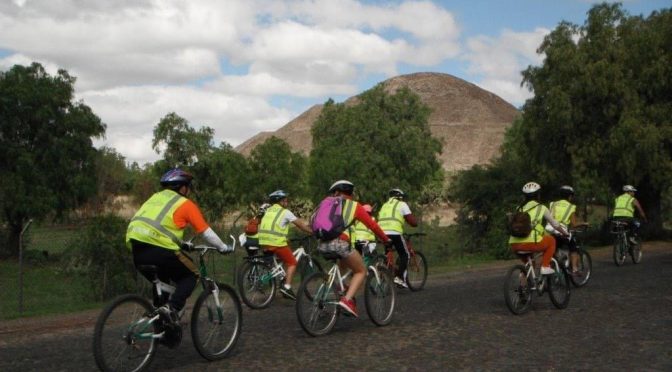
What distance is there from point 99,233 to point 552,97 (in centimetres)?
1910

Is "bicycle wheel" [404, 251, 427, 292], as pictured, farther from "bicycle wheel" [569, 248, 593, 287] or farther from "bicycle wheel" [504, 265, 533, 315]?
"bicycle wheel" [504, 265, 533, 315]

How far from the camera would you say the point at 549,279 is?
1123 cm

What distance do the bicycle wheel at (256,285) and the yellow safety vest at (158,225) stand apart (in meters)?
5.16

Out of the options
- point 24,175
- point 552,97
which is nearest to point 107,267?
point 552,97

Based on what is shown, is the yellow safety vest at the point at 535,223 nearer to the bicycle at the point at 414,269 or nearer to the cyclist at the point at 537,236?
the cyclist at the point at 537,236

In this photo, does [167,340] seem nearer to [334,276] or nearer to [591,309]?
[334,276]

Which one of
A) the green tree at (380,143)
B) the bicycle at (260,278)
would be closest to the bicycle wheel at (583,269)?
the bicycle at (260,278)

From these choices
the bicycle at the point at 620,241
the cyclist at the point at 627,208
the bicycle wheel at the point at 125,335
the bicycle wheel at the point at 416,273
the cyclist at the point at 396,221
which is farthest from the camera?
the bicycle at the point at 620,241

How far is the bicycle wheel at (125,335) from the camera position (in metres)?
6.58

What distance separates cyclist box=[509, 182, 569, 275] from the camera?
10891mm

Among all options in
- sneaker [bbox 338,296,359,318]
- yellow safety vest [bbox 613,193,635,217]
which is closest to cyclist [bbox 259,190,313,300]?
sneaker [bbox 338,296,359,318]

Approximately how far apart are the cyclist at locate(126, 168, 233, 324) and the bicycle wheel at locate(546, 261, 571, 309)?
6.08 m

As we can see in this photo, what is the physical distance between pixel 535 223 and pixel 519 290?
1000 millimetres

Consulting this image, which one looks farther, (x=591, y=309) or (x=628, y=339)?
(x=591, y=309)
